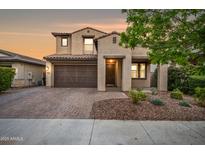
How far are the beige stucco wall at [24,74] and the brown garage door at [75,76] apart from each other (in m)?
3.56

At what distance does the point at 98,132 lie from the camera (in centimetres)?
528

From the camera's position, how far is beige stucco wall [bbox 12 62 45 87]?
17.8 metres

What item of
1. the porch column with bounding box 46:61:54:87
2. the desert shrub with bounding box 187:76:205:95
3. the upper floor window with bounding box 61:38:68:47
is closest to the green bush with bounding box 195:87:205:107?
the desert shrub with bounding box 187:76:205:95

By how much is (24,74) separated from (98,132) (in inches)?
621

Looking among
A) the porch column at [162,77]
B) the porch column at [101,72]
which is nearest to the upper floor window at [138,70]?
the porch column at [162,77]

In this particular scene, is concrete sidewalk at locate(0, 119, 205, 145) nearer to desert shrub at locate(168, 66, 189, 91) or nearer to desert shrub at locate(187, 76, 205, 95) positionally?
desert shrub at locate(187, 76, 205, 95)

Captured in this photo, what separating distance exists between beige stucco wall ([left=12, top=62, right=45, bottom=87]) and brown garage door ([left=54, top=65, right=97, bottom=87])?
11.7ft

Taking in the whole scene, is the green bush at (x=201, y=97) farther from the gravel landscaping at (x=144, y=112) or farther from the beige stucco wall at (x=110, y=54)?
the beige stucco wall at (x=110, y=54)

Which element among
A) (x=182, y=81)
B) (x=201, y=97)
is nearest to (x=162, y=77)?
(x=182, y=81)

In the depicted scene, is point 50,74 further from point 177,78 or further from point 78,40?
point 177,78

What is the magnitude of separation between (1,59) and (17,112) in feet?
41.0
